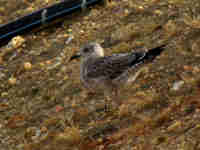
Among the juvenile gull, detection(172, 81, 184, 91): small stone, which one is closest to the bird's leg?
the juvenile gull

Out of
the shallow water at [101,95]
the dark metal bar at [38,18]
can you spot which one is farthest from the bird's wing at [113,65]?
the dark metal bar at [38,18]

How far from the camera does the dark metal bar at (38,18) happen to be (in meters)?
9.55

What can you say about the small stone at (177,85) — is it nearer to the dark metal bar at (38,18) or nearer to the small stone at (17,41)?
the dark metal bar at (38,18)

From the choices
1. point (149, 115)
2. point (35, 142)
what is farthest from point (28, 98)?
point (149, 115)

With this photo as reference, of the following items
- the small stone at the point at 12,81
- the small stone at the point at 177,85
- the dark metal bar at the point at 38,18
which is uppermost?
the dark metal bar at the point at 38,18

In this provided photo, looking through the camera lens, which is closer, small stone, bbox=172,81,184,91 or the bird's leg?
small stone, bbox=172,81,184,91

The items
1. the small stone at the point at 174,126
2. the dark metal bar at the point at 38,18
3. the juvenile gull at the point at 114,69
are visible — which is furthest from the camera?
the dark metal bar at the point at 38,18

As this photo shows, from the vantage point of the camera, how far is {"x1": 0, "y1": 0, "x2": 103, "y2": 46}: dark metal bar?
9555 mm

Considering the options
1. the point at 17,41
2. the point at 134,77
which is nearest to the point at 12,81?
the point at 17,41

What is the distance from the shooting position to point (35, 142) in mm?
6191

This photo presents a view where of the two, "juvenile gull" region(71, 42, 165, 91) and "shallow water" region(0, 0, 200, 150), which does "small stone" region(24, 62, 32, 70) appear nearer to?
"shallow water" region(0, 0, 200, 150)

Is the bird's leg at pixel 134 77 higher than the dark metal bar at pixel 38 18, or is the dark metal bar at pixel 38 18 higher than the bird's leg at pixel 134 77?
the dark metal bar at pixel 38 18

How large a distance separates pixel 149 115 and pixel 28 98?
8.22 ft

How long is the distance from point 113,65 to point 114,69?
0.28 feet
